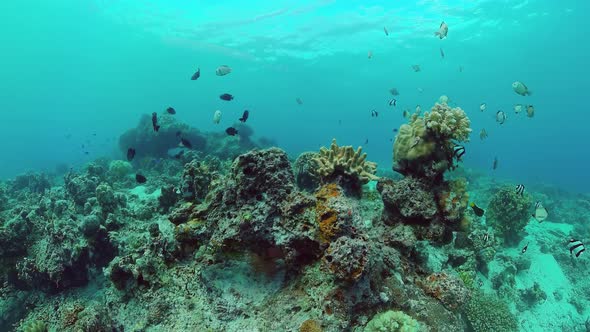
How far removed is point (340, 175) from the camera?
5961mm

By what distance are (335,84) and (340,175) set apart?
7427cm

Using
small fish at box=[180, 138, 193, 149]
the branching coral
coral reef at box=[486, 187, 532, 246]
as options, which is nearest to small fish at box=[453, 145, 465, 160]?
the branching coral

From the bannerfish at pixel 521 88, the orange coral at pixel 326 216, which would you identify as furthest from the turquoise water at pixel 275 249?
the bannerfish at pixel 521 88

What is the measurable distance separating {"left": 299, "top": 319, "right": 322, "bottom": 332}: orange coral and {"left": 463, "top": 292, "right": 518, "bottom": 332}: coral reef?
3.88 m

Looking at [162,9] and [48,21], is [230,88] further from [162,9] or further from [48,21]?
[162,9]

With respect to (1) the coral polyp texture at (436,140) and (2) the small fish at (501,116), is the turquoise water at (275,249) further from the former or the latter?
(2) the small fish at (501,116)

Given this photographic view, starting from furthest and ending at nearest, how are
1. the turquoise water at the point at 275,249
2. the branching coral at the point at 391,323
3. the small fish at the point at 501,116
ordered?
the small fish at the point at 501,116 → the turquoise water at the point at 275,249 → the branching coral at the point at 391,323

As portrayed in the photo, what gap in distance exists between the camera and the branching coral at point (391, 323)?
12.4ft

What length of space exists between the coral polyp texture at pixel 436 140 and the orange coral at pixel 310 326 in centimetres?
348

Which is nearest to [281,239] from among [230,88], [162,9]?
[162,9]

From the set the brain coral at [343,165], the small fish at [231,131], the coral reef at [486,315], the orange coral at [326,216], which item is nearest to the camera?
the orange coral at [326,216]

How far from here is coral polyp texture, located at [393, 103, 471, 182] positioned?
18.9ft

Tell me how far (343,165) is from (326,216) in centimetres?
170

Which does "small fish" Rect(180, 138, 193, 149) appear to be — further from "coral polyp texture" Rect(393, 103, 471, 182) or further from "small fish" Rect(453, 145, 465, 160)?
"small fish" Rect(453, 145, 465, 160)
